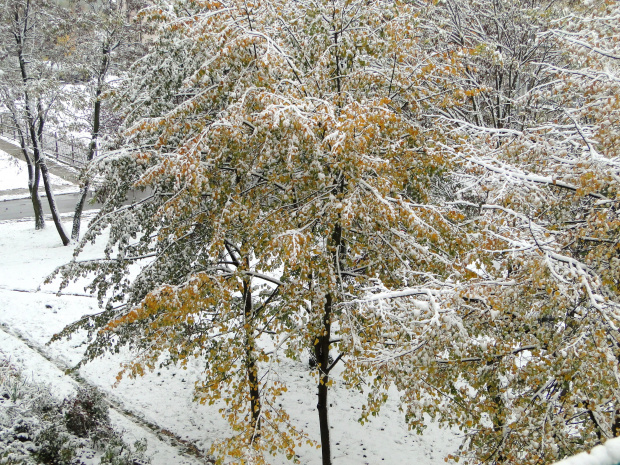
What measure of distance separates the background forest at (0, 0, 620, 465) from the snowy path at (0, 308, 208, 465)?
257cm

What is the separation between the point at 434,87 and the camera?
7.26 meters

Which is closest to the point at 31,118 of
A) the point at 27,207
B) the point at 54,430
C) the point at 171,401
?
the point at 27,207

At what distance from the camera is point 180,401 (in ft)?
34.0

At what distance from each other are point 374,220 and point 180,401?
7060 millimetres

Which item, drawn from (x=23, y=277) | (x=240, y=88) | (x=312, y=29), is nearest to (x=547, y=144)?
(x=312, y=29)

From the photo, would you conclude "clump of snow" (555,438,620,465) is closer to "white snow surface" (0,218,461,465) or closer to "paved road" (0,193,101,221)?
"white snow surface" (0,218,461,465)

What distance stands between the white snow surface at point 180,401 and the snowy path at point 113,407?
0.07 feet

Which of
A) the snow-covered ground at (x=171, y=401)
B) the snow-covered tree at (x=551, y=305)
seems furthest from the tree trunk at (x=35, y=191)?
the snow-covered tree at (x=551, y=305)

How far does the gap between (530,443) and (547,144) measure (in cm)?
317

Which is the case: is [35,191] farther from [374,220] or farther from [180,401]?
[374,220]

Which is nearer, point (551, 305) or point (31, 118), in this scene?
point (551, 305)

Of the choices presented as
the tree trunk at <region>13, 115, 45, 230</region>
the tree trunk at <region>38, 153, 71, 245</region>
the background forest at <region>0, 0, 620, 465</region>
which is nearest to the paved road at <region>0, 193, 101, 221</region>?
the tree trunk at <region>13, 115, 45, 230</region>

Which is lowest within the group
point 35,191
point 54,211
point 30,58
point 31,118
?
point 54,211

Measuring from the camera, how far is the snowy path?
8620 mm
